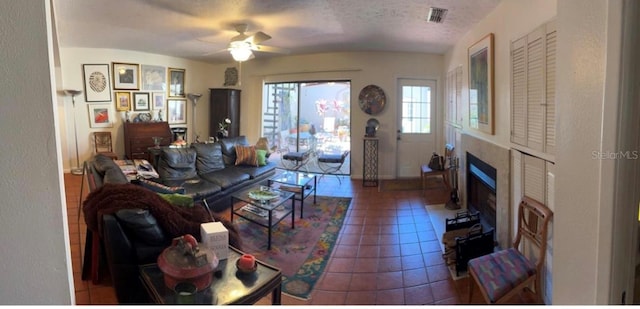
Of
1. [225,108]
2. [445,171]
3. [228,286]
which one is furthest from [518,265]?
[225,108]

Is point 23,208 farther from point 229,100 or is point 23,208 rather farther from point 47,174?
point 229,100

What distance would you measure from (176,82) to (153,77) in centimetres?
46

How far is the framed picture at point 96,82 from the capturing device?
5708mm

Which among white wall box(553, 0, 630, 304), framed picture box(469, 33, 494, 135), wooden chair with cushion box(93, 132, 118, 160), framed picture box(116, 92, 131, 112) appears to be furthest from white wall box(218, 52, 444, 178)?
white wall box(553, 0, 630, 304)

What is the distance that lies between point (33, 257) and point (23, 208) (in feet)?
0.38

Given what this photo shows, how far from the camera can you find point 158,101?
652 centimetres

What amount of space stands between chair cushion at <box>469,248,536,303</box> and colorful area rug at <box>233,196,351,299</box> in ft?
3.79

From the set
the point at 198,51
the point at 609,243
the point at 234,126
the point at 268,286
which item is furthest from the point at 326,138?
the point at 609,243

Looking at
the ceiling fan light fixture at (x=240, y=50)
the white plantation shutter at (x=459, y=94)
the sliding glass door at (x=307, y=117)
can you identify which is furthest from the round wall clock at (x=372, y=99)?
the ceiling fan light fixture at (x=240, y=50)

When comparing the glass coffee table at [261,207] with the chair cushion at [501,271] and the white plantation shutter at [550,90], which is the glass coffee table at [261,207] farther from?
the white plantation shutter at [550,90]

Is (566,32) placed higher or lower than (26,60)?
higher

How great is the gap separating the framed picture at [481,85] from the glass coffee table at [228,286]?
102 inches

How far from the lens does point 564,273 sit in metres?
1.33

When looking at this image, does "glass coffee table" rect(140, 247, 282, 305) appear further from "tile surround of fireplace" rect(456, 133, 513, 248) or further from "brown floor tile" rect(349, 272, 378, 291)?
"tile surround of fireplace" rect(456, 133, 513, 248)
